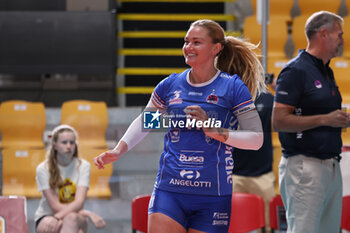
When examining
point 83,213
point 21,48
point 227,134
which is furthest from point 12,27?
point 227,134

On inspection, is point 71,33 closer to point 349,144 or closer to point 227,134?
point 349,144

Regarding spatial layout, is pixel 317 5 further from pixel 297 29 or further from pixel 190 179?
pixel 190 179

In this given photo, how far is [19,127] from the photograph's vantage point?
476 cm

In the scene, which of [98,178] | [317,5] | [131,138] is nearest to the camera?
[131,138]

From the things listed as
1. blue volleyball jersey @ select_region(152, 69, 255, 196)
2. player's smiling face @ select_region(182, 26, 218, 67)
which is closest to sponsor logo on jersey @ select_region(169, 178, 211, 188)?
blue volleyball jersey @ select_region(152, 69, 255, 196)

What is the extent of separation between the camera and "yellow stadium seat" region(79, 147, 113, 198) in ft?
13.6

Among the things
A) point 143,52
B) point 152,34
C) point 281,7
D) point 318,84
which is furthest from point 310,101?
point 152,34

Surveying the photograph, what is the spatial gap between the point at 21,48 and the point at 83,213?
7.60 feet

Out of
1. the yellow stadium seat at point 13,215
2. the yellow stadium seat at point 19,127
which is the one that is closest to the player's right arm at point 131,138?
the yellow stadium seat at point 13,215

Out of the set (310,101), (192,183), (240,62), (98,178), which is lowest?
(98,178)

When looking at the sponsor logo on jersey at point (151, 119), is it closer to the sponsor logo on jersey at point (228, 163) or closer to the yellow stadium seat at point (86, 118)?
the sponsor logo on jersey at point (228, 163)

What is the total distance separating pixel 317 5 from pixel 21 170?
244 cm

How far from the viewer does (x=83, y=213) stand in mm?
3803

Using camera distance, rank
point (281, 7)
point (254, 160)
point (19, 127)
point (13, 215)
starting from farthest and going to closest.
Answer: point (281, 7), point (19, 127), point (254, 160), point (13, 215)
